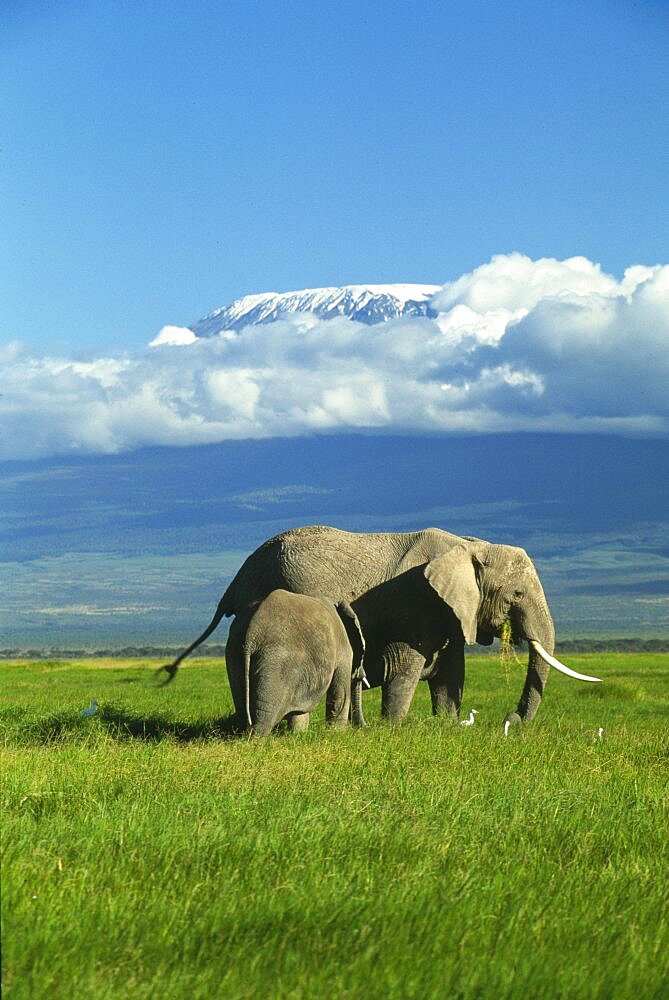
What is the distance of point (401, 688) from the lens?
18.3 metres

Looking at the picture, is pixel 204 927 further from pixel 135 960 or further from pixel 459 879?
pixel 459 879

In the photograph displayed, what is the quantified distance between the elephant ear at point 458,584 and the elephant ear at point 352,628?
147 centimetres

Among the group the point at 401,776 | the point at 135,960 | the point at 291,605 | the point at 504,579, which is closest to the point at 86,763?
the point at 401,776

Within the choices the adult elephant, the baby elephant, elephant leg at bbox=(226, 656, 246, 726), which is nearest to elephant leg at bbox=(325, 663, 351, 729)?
the baby elephant

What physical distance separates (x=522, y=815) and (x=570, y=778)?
2.63m

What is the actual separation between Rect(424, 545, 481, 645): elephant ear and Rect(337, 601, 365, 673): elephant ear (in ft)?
4.82

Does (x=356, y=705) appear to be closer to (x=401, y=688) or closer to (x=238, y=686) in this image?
(x=401, y=688)

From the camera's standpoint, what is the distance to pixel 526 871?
7.87 metres

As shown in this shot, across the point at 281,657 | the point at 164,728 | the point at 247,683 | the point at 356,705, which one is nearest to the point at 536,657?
the point at 356,705

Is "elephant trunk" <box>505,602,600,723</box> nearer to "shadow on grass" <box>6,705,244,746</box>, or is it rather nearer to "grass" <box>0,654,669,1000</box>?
"shadow on grass" <box>6,705,244,746</box>

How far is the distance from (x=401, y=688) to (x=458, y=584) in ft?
5.66

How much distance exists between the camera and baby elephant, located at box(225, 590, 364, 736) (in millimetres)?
14875

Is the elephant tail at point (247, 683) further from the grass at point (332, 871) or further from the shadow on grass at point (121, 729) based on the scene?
the grass at point (332, 871)

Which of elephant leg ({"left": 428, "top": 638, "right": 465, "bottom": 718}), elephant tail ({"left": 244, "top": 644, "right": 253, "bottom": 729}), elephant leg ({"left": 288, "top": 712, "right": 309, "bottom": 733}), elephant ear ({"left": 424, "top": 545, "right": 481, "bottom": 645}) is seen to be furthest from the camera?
elephant leg ({"left": 428, "top": 638, "right": 465, "bottom": 718})
